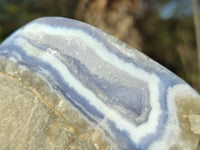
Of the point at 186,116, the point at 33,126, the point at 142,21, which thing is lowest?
the point at 142,21

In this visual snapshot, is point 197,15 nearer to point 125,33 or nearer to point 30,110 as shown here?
point 125,33

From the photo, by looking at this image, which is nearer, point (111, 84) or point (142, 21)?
point (111, 84)

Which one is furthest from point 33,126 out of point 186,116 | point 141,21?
point 141,21

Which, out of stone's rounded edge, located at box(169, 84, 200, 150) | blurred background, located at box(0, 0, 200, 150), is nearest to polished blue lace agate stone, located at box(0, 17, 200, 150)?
stone's rounded edge, located at box(169, 84, 200, 150)

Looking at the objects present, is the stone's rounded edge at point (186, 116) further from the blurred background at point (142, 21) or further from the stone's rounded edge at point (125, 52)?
the blurred background at point (142, 21)

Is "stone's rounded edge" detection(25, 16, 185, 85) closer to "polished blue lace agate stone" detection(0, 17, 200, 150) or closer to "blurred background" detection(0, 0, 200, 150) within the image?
"polished blue lace agate stone" detection(0, 17, 200, 150)

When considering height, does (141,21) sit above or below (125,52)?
below

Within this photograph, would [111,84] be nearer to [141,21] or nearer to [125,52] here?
[125,52]
